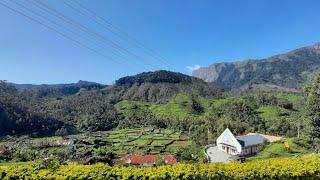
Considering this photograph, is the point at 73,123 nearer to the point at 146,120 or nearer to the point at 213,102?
the point at 146,120

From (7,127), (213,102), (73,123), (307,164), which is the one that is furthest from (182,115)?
(307,164)

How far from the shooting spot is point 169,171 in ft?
53.8

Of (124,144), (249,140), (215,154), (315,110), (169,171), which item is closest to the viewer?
(169,171)

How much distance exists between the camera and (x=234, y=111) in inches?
5428

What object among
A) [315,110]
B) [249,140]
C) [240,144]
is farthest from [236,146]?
[315,110]

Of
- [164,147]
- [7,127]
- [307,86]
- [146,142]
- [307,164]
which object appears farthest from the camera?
[7,127]

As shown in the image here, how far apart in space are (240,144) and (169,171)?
205 feet

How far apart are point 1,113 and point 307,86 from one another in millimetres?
133624

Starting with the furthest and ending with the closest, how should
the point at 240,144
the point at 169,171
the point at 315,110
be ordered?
the point at 240,144
the point at 315,110
the point at 169,171

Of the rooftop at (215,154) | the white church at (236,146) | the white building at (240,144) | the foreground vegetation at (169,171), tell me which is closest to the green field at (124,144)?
the rooftop at (215,154)

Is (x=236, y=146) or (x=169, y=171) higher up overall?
(x=236, y=146)

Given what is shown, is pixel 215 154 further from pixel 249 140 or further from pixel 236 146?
pixel 249 140

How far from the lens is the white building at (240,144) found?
75.9 meters

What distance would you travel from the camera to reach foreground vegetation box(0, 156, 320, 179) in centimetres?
1587
